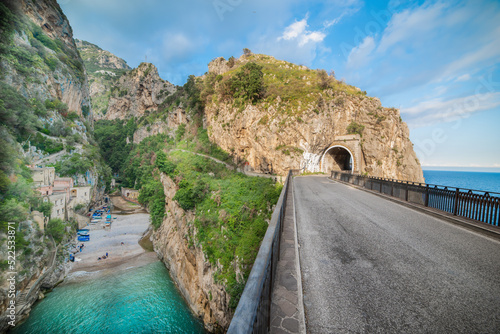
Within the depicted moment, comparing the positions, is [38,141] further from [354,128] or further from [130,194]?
[354,128]

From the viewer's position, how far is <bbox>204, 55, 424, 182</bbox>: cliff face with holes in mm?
27703

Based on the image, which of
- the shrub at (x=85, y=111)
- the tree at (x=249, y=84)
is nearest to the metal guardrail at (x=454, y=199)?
the tree at (x=249, y=84)

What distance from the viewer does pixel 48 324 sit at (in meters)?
15.1

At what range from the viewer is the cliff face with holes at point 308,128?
27.7m

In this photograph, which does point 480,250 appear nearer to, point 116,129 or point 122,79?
point 116,129

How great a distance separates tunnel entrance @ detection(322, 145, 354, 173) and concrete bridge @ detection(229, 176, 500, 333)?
2752 centimetres

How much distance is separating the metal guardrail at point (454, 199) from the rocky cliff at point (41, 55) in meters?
52.9

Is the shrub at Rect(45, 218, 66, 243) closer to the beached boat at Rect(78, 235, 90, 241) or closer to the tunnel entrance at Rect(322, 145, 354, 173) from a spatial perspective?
the beached boat at Rect(78, 235, 90, 241)

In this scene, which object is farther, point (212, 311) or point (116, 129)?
point (116, 129)

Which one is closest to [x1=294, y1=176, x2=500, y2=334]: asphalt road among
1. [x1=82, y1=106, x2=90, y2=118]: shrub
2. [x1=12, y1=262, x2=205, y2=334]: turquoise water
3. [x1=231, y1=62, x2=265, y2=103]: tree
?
[x1=12, y1=262, x2=205, y2=334]: turquoise water

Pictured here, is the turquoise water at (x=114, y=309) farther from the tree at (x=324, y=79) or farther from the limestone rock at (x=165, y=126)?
the limestone rock at (x=165, y=126)

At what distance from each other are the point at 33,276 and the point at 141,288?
9.41m

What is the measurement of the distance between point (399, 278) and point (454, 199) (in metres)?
6.73

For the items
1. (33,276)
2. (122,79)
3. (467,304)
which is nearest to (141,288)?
(33,276)
